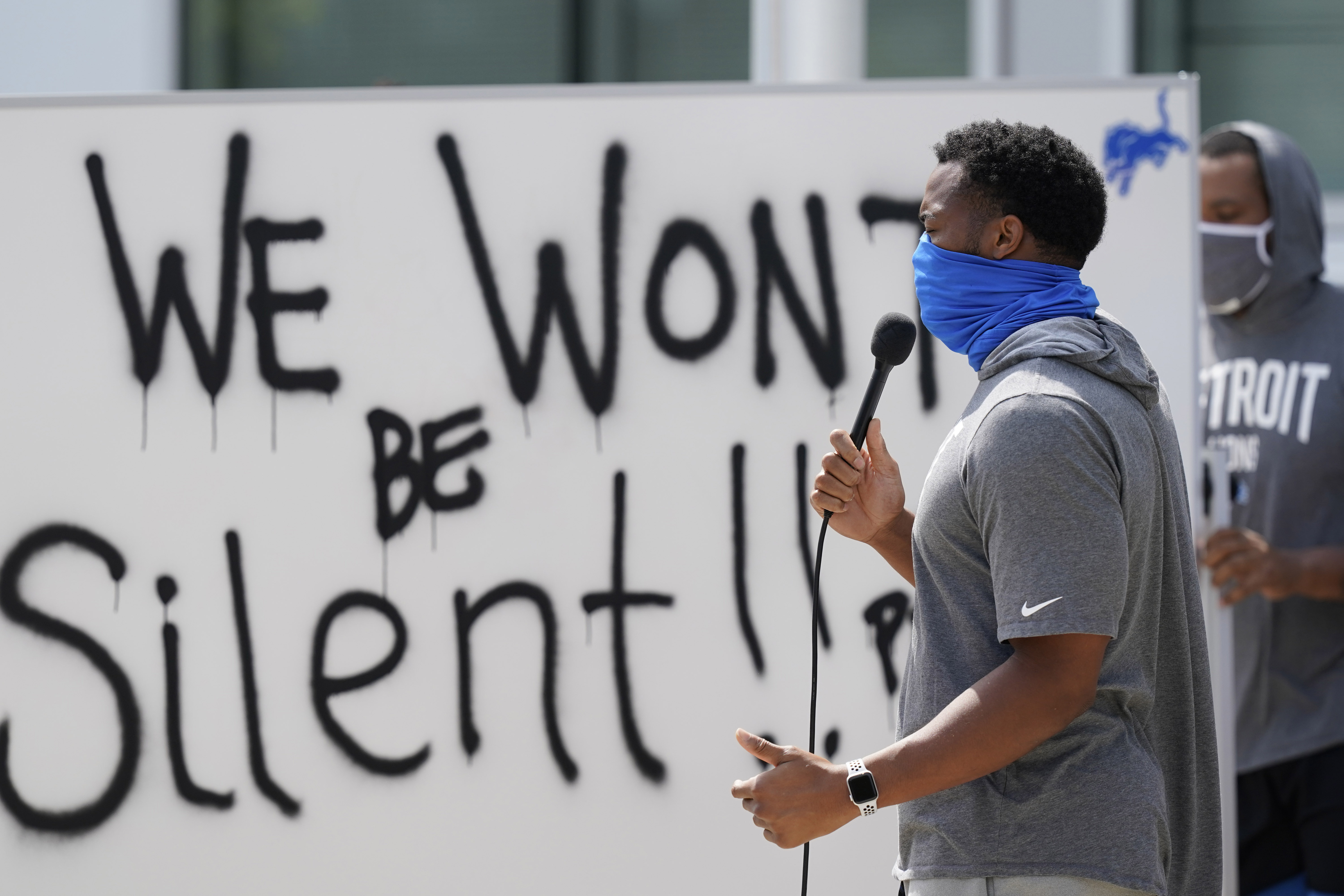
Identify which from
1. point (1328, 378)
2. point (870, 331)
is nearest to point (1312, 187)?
point (1328, 378)

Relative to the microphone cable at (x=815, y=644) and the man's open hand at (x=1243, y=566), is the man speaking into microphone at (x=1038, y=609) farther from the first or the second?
the man's open hand at (x=1243, y=566)

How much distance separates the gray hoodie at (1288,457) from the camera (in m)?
2.30

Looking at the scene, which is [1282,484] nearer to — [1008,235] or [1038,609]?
[1008,235]

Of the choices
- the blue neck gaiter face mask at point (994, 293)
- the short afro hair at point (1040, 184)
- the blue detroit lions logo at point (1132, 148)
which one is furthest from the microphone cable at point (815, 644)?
the blue detroit lions logo at point (1132, 148)

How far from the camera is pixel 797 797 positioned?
4.07 feet

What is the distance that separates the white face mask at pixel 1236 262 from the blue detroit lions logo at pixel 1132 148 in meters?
0.41

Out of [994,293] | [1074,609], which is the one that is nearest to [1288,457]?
[994,293]

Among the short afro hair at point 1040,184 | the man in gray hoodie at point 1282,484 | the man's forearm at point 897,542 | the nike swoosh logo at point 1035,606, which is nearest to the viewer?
the nike swoosh logo at point 1035,606

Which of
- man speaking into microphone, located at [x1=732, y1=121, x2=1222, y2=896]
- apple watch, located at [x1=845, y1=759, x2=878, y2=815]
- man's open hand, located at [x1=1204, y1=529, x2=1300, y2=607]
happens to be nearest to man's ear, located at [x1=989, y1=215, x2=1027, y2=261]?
man speaking into microphone, located at [x1=732, y1=121, x2=1222, y2=896]

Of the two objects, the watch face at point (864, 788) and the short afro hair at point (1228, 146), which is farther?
the short afro hair at point (1228, 146)

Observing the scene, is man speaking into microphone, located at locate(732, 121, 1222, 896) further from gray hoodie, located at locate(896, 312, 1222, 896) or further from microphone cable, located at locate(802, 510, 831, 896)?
microphone cable, located at locate(802, 510, 831, 896)

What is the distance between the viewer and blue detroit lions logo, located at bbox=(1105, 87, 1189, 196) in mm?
2070

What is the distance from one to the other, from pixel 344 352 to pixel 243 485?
0.99 feet

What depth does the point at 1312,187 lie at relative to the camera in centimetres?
247
